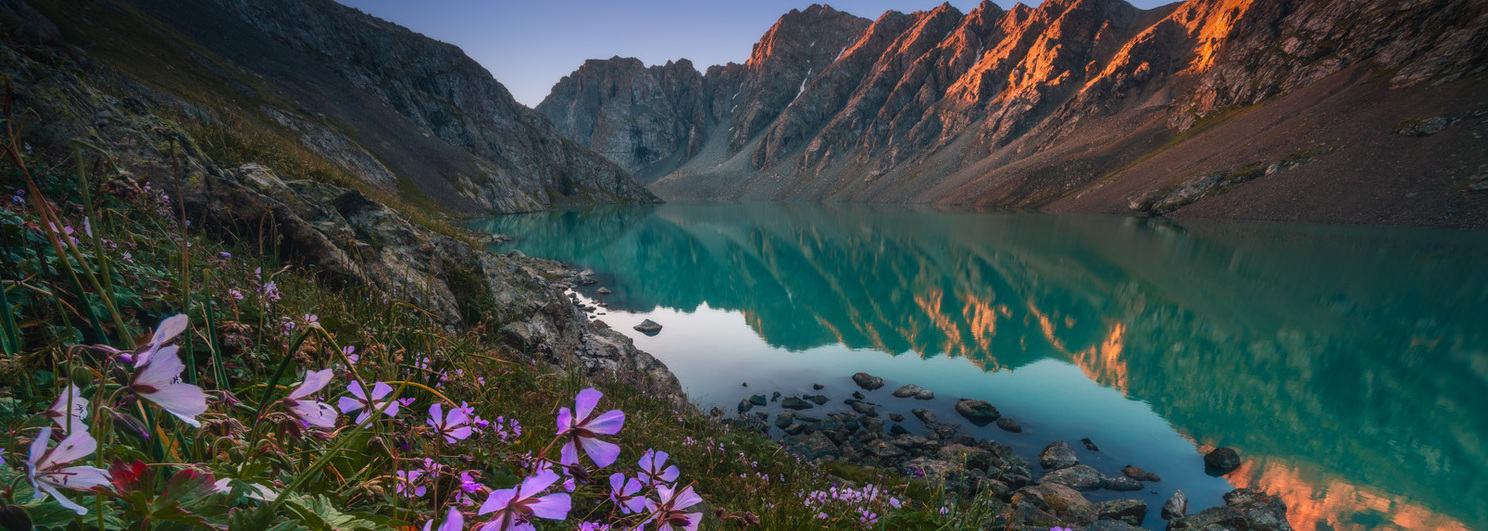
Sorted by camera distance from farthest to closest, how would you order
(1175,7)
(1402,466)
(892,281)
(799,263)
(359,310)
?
(1175,7)
(799,263)
(892,281)
(1402,466)
(359,310)

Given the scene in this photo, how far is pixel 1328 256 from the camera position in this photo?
3694 cm

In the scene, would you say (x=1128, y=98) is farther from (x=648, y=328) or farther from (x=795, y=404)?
(x=795, y=404)

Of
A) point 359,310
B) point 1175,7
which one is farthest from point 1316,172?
point 1175,7

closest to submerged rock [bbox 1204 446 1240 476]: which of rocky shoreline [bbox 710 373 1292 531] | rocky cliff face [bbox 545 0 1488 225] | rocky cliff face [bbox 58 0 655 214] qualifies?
rocky shoreline [bbox 710 373 1292 531]

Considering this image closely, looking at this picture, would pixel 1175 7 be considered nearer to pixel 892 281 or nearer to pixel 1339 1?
pixel 1339 1

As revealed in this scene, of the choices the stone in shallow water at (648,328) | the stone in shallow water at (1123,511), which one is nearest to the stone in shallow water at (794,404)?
the stone in shallow water at (1123,511)

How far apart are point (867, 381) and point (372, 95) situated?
9441cm

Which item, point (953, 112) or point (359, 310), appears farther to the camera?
point (953, 112)

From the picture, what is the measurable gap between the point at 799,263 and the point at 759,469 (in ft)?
115

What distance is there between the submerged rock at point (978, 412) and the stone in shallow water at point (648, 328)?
12.1m

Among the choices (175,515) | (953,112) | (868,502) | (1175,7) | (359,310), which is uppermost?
(1175,7)

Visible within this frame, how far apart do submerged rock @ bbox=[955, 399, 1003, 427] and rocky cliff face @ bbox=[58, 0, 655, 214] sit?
57339 mm

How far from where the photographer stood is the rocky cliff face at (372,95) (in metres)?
51.4

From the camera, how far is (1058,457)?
11812mm
